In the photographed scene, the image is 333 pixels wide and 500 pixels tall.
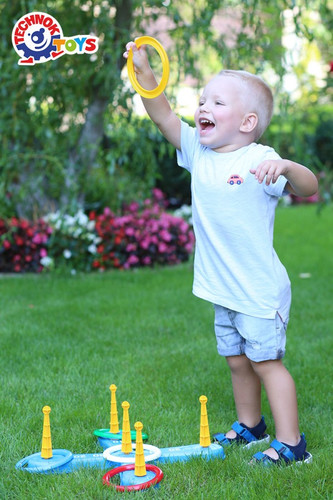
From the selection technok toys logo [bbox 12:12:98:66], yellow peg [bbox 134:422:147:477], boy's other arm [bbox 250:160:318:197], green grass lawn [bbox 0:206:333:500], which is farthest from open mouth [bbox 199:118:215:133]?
green grass lawn [bbox 0:206:333:500]

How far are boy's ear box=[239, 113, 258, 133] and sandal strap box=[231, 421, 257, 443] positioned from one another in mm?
1077

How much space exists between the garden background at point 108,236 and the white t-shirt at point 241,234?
586 millimetres

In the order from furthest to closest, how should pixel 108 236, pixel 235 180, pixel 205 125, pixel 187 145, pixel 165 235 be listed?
pixel 165 235 → pixel 108 236 → pixel 187 145 → pixel 205 125 → pixel 235 180

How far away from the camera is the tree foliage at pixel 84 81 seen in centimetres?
512

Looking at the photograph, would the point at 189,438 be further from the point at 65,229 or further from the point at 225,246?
the point at 65,229

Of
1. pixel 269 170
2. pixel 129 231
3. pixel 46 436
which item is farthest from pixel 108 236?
pixel 269 170

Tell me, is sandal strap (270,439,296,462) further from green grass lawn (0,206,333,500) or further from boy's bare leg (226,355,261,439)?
boy's bare leg (226,355,261,439)

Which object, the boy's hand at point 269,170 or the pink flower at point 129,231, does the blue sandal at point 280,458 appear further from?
the pink flower at point 129,231

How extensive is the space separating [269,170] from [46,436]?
1.10m

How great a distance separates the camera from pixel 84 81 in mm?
5566


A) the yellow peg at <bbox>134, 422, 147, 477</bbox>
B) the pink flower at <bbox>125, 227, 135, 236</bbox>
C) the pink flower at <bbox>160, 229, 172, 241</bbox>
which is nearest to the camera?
the yellow peg at <bbox>134, 422, 147, 477</bbox>

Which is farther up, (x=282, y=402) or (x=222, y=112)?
(x=222, y=112)

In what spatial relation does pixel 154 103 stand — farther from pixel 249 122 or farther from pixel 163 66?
pixel 249 122

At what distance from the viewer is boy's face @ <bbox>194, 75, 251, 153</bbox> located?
96.3 inches
